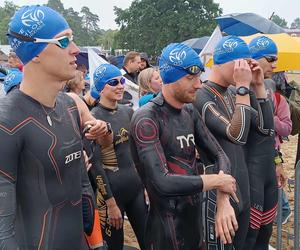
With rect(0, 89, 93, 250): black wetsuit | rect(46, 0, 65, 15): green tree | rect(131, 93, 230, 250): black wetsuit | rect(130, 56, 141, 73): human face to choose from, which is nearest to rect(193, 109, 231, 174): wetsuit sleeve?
rect(131, 93, 230, 250): black wetsuit

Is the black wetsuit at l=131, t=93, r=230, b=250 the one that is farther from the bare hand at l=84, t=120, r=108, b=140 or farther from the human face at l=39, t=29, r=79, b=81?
the human face at l=39, t=29, r=79, b=81

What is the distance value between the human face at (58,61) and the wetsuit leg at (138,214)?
2162mm

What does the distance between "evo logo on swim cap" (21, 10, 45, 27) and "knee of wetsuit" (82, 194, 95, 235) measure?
3.31ft

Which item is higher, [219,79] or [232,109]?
[219,79]

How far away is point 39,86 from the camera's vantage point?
199 centimetres

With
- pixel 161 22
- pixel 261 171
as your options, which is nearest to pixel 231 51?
pixel 261 171

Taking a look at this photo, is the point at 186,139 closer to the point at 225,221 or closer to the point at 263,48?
the point at 225,221

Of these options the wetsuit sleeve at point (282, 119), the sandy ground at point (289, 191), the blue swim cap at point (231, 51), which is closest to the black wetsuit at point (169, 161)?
the blue swim cap at point (231, 51)

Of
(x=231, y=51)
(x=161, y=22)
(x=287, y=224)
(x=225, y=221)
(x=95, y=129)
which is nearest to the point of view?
(x=95, y=129)

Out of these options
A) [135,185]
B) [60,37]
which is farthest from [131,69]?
[60,37]

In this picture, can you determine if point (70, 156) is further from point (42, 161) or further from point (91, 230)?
point (91, 230)

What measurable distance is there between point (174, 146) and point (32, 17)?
1291 mm

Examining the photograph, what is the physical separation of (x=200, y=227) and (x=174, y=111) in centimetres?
90

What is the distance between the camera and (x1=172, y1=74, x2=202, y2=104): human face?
2.74m
